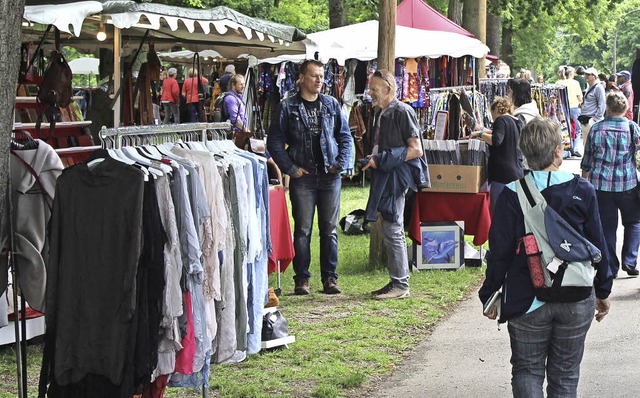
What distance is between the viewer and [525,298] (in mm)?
5352

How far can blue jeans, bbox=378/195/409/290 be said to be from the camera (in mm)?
10258

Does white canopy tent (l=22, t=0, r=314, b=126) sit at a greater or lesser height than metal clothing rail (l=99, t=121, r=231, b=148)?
greater

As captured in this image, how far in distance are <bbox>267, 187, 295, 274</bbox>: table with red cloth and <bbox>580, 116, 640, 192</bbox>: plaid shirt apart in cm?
303

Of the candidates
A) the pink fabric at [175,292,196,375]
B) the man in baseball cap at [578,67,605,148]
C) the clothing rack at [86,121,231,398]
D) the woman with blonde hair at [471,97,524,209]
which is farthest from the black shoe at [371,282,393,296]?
the man in baseball cap at [578,67,605,148]

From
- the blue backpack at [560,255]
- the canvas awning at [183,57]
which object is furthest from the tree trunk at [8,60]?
the canvas awning at [183,57]

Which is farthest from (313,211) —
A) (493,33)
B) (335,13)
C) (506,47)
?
(506,47)

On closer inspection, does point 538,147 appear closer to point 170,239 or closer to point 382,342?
point 170,239

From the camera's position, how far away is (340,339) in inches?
345

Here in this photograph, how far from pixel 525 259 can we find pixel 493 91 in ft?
48.2

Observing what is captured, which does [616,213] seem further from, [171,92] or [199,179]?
[171,92]

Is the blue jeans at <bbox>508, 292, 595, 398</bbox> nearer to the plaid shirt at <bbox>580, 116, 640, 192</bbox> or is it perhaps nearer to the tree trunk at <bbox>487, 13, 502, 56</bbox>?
the plaid shirt at <bbox>580, 116, 640, 192</bbox>

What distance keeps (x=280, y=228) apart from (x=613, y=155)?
326 centimetres

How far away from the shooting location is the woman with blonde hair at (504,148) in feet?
36.2

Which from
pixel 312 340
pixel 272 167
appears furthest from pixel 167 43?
pixel 312 340
